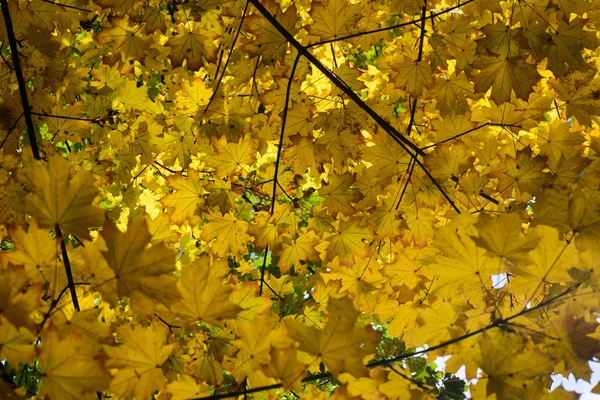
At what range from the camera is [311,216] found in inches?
93.0

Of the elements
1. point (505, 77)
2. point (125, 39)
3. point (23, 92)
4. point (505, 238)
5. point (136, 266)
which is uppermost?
point (125, 39)

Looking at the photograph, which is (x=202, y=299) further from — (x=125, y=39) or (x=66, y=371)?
(x=125, y=39)

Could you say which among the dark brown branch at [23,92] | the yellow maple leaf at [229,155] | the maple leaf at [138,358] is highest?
the yellow maple leaf at [229,155]

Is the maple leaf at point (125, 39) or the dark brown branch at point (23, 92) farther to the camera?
the maple leaf at point (125, 39)

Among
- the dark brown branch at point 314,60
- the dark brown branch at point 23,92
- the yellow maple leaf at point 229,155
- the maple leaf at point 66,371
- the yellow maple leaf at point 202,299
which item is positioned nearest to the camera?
the maple leaf at point 66,371

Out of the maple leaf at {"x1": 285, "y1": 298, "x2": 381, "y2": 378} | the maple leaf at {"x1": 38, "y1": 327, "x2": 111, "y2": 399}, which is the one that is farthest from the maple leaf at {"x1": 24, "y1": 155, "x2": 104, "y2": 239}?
the maple leaf at {"x1": 285, "y1": 298, "x2": 381, "y2": 378}

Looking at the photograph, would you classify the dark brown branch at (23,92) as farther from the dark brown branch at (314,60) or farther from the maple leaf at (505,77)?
the maple leaf at (505,77)

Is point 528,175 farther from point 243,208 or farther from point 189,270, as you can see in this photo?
point 189,270

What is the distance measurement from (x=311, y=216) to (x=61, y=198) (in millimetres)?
1499

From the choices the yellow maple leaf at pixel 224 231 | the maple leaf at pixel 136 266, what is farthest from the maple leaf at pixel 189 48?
the maple leaf at pixel 136 266

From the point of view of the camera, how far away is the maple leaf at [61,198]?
37.8 inches

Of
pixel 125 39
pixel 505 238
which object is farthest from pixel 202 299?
pixel 125 39

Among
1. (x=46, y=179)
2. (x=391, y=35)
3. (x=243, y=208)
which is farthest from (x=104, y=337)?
(x=391, y=35)

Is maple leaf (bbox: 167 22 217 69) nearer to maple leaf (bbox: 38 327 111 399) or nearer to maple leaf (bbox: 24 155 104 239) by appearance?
maple leaf (bbox: 24 155 104 239)
